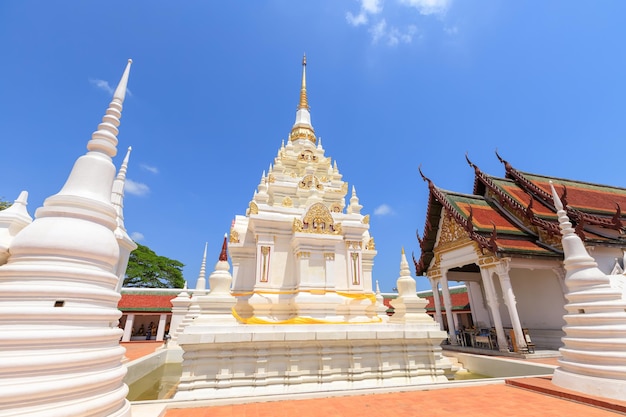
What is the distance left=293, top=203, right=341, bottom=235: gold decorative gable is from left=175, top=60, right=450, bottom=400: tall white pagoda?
0.03 metres

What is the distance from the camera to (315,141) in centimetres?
1526

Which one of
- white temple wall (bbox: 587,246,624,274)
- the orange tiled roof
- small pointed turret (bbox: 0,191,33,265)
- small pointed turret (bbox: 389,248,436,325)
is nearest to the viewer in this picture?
small pointed turret (bbox: 0,191,33,265)

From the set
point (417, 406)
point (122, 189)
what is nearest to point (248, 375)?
point (417, 406)

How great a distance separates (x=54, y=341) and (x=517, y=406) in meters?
6.49

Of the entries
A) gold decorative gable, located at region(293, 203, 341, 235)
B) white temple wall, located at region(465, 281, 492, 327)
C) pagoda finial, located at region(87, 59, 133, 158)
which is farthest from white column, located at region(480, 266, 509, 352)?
pagoda finial, located at region(87, 59, 133, 158)

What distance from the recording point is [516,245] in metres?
12.9

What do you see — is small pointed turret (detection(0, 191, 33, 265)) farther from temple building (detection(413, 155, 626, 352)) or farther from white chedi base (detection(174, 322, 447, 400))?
temple building (detection(413, 155, 626, 352))

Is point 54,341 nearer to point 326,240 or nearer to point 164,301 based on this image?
point 326,240

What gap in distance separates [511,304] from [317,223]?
350 inches

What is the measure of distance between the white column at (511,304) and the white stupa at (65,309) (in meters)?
13.3

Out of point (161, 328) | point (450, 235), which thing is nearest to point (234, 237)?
point (450, 235)

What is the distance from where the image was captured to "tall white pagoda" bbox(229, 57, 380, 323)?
8828 millimetres

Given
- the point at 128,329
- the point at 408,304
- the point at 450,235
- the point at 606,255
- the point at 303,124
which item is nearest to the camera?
the point at 408,304

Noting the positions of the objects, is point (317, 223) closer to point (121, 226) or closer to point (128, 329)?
point (121, 226)
